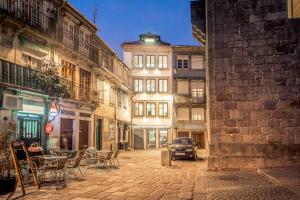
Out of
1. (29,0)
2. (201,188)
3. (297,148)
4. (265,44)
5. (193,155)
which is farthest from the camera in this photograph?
(193,155)

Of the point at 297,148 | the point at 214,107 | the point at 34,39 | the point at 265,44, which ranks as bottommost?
the point at 297,148

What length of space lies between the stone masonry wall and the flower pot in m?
6.95

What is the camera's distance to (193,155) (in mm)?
19703

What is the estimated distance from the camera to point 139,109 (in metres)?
38.4

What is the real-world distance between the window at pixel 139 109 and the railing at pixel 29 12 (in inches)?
854

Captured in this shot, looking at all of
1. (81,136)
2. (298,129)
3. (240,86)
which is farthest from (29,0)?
(298,129)

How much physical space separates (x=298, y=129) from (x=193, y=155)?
27.4ft

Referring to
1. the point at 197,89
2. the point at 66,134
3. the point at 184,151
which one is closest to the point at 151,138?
the point at 197,89

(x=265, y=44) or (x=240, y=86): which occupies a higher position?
(x=265, y=44)

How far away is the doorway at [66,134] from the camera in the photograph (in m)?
18.6

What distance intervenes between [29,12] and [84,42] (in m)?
6.19

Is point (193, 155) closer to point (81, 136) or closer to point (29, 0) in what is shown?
point (81, 136)

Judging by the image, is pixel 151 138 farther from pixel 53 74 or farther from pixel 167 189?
pixel 167 189

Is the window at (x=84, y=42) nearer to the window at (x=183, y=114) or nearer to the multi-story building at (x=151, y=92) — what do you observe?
the multi-story building at (x=151, y=92)
